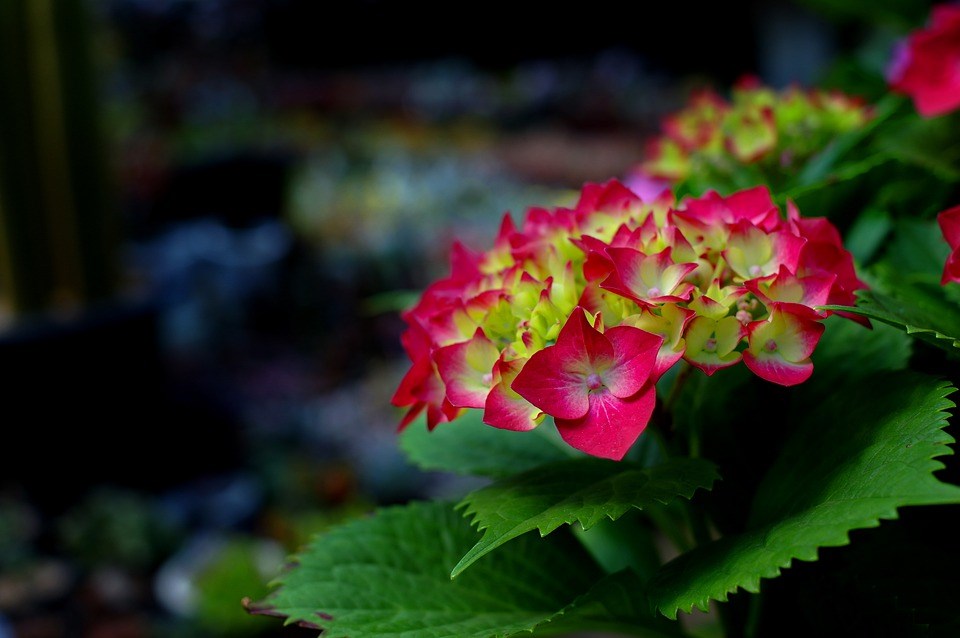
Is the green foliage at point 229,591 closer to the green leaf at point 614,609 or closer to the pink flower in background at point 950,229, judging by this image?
the green leaf at point 614,609

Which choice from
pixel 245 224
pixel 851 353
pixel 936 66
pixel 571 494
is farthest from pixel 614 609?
pixel 245 224

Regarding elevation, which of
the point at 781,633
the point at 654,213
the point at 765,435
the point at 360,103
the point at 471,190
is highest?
the point at 360,103

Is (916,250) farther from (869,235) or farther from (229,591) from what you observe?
(229,591)

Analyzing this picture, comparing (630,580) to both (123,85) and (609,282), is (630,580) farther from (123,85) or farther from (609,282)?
(123,85)

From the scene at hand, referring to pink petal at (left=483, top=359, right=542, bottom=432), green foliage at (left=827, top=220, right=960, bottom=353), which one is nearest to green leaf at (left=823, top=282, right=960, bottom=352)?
green foliage at (left=827, top=220, right=960, bottom=353)

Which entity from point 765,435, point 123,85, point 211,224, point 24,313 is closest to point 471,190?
point 211,224

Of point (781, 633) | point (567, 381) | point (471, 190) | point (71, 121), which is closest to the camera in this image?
point (567, 381)

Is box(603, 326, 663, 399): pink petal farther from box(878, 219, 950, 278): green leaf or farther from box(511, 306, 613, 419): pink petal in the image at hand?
box(878, 219, 950, 278): green leaf
